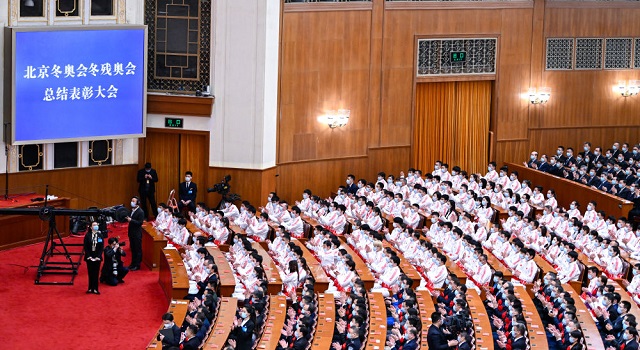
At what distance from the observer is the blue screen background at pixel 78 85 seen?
25.5 meters

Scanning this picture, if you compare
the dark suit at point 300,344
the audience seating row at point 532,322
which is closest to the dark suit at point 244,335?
the dark suit at point 300,344

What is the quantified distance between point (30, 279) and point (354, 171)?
29.5 ft

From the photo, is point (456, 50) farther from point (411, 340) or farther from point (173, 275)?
point (411, 340)

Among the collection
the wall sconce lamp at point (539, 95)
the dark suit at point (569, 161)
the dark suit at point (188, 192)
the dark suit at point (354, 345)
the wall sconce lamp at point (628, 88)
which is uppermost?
the wall sconce lamp at point (628, 88)

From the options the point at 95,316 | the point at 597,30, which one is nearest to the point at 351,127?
the point at 597,30

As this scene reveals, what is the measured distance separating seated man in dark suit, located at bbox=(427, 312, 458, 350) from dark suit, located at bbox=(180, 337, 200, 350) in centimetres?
314

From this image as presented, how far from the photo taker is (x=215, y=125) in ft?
89.9

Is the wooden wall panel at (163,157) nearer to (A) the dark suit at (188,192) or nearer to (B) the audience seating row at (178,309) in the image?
(A) the dark suit at (188,192)

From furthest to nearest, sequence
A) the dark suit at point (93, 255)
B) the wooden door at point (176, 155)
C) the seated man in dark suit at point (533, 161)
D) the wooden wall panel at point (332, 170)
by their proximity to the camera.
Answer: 1. the seated man in dark suit at point (533, 161)
2. the wooden wall panel at point (332, 170)
3. the wooden door at point (176, 155)
4. the dark suit at point (93, 255)

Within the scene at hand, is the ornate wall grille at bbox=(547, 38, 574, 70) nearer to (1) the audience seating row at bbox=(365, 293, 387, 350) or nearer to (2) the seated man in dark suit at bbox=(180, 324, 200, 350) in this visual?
Answer: (1) the audience seating row at bbox=(365, 293, 387, 350)

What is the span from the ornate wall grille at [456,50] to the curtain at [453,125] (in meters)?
0.44

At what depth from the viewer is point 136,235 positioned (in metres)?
24.0

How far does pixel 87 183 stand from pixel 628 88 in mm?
14406

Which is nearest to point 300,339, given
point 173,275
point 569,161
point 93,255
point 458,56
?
point 173,275
